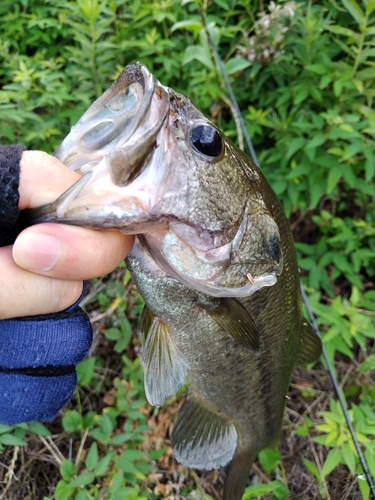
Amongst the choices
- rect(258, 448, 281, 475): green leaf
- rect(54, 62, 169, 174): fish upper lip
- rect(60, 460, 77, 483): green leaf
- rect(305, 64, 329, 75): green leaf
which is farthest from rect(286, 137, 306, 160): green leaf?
rect(60, 460, 77, 483): green leaf

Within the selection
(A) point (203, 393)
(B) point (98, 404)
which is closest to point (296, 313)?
(A) point (203, 393)

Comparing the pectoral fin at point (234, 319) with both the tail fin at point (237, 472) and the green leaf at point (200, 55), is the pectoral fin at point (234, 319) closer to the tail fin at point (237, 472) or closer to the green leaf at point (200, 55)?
the tail fin at point (237, 472)

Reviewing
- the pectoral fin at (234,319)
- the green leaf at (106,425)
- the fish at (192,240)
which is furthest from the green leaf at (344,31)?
the green leaf at (106,425)

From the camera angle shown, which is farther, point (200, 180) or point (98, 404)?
point (98, 404)

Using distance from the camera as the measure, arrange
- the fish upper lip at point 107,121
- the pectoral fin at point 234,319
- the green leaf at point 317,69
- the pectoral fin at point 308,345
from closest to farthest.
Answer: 1. the fish upper lip at point 107,121
2. the pectoral fin at point 234,319
3. the pectoral fin at point 308,345
4. the green leaf at point 317,69

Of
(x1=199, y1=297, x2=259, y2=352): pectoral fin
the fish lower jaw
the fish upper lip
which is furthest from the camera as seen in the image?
(x1=199, y1=297, x2=259, y2=352): pectoral fin

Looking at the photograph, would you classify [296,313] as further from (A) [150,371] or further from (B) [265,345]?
(A) [150,371]

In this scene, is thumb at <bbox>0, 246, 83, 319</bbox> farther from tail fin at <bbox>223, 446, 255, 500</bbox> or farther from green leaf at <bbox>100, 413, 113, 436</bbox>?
tail fin at <bbox>223, 446, 255, 500</bbox>
